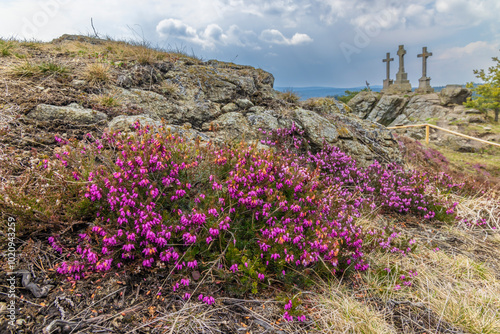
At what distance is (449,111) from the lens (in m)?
20.0

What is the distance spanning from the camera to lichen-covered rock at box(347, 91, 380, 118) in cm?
2314

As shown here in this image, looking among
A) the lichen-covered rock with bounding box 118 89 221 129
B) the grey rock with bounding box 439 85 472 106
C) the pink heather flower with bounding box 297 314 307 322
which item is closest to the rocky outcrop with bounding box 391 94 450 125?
the grey rock with bounding box 439 85 472 106

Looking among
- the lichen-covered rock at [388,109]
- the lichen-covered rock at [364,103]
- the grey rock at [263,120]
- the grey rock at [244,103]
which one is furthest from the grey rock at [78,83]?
the lichen-covered rock at [364,103]

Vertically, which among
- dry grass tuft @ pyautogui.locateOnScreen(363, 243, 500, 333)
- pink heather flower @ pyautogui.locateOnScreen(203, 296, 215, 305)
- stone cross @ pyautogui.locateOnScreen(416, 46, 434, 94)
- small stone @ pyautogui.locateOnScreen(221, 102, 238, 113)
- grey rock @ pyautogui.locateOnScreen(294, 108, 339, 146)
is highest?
stone cross @ pyautogui.locateOnScreen(416, 46, 434, 94)

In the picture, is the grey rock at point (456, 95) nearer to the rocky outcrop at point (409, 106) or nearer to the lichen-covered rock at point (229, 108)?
the rocky outcrop at point (409, 106)

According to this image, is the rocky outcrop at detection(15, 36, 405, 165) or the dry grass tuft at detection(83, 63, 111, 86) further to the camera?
the dry grass tuft at detection(83, 63, 111, 86)

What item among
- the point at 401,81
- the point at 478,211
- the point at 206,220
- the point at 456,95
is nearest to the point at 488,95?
the point at 456,95

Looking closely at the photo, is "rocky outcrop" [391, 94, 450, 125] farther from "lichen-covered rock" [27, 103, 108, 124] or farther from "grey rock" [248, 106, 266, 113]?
"lichen-covered rock" [27, 103, 108, 124]

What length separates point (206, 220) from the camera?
2.66 m

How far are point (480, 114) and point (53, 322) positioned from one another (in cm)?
2511

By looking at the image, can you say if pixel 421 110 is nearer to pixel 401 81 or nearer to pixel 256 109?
pixel 401 81

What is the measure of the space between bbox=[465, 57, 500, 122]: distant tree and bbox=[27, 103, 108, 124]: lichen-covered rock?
75.5ft

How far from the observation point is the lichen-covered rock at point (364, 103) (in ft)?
75.9

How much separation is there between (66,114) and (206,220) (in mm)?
3489
